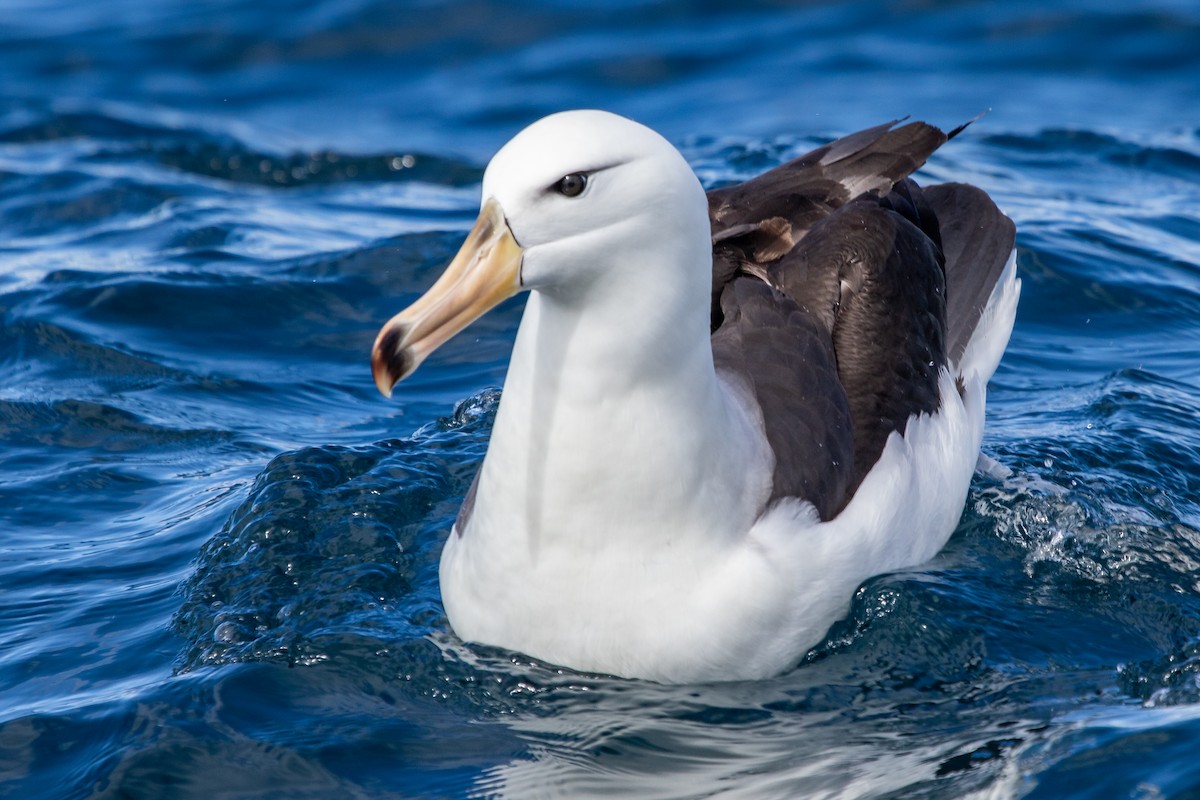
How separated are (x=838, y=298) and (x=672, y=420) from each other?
5.69 ft

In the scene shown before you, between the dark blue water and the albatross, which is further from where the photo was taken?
the dark blue water

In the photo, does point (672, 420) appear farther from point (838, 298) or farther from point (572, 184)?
point (838, 298)

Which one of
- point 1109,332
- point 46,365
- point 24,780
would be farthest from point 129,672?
point 1109,332

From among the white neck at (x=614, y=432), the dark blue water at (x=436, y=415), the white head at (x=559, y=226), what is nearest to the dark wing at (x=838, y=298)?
the white neck at (x=614, y=432)

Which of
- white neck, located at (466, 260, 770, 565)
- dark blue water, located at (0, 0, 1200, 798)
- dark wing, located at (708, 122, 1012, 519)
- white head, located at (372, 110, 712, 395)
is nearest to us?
white head, located at (372, 110, 712, 395)

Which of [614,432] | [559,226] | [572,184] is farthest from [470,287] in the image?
[614,432]

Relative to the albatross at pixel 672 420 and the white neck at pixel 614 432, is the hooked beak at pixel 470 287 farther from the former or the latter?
the white neck at pixel 614 432

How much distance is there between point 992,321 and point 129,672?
4418 mm

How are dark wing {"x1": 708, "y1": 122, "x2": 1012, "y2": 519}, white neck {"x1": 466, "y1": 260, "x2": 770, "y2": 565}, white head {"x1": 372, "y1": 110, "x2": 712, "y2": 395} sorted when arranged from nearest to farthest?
white head {"x1": 372, "y1": 110, "x2": 712, "y2": 395} < white neck {"x1": 466, "y1": 260, "x2": 770, "y2": 565} < dark wing {"x1": 708, "y1": 122, "x2": 1012, "y2": 519}

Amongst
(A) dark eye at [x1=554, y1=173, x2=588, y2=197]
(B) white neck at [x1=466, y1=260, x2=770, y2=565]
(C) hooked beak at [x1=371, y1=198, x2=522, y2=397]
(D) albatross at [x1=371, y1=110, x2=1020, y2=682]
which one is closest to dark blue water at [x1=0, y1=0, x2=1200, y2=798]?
(D) albatross at [x1=371, y1=110, x2=1020, y2=682]

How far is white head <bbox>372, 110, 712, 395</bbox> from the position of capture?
4.48 meters

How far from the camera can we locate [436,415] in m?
8.38

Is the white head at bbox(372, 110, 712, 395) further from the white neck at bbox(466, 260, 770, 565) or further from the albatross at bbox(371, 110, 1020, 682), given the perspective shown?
the white neck at bbox(466, 260, 770, 565)

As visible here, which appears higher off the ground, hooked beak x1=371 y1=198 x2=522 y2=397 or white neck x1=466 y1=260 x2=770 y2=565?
hooked beak x1=371 y1=198 x2=522 y2=397
